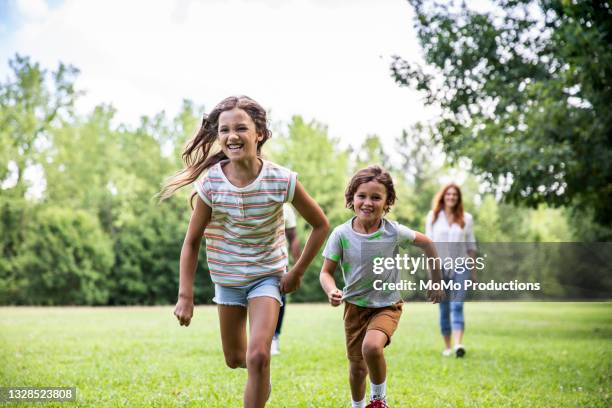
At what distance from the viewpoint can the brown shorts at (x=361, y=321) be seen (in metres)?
4.59

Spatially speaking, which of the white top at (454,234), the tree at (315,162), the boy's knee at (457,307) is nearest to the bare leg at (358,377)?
the white top at (454,234)

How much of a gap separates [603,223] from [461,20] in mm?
8147

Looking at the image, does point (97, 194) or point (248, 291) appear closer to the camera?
point (248, 291)

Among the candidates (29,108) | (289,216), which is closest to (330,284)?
(289,216)

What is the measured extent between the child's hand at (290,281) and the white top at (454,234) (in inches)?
167

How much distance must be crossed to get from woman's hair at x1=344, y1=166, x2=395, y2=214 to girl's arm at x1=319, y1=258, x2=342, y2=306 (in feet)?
1.53

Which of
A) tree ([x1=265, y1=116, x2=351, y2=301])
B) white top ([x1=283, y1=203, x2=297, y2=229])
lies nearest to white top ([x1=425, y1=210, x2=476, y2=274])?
white top ([x1=283, y1=203, x2=297, y2=229])

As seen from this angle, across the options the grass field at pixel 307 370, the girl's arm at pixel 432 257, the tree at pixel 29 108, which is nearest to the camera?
the girl's arm at pixel 432 257

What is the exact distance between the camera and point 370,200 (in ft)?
15.2

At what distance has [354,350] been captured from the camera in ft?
15.3

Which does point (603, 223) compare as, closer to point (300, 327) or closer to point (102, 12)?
point (300, 327)

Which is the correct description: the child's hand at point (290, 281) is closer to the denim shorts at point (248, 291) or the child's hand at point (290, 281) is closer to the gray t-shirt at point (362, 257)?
the denim shorts at point (248, 291)

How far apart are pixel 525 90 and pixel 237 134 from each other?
12188 mm

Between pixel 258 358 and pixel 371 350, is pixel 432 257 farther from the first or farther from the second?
pixel 258 358
